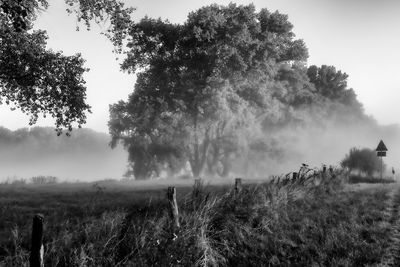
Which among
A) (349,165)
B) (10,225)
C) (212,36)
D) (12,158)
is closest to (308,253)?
(10,225)

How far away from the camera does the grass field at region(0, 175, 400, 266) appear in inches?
274

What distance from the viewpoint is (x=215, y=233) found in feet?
29.4

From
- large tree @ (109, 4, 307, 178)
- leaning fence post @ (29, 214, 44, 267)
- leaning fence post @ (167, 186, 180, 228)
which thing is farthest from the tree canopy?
leaning fence post @ (29, 214, 44, 267)

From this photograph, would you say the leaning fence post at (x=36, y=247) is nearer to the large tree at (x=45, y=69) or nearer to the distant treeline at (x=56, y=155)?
the large tree at (x=45, y=69)

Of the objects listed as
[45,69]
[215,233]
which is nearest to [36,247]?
[215,233]

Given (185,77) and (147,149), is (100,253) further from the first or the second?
(147,149)

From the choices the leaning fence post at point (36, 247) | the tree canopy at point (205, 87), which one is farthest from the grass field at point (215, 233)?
the tree canopy at point (205, 87)

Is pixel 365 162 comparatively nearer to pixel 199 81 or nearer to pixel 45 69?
pixel 199 81

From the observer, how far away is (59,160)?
151 m

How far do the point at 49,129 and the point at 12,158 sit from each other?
16.7m

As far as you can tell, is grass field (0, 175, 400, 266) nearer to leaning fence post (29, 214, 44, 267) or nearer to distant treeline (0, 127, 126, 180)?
leaning fence post (29, 214, 44, 267)

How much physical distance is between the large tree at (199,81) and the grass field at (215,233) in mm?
22639

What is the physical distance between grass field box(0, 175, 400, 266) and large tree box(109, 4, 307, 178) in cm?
2264

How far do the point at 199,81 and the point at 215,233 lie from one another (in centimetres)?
2863
